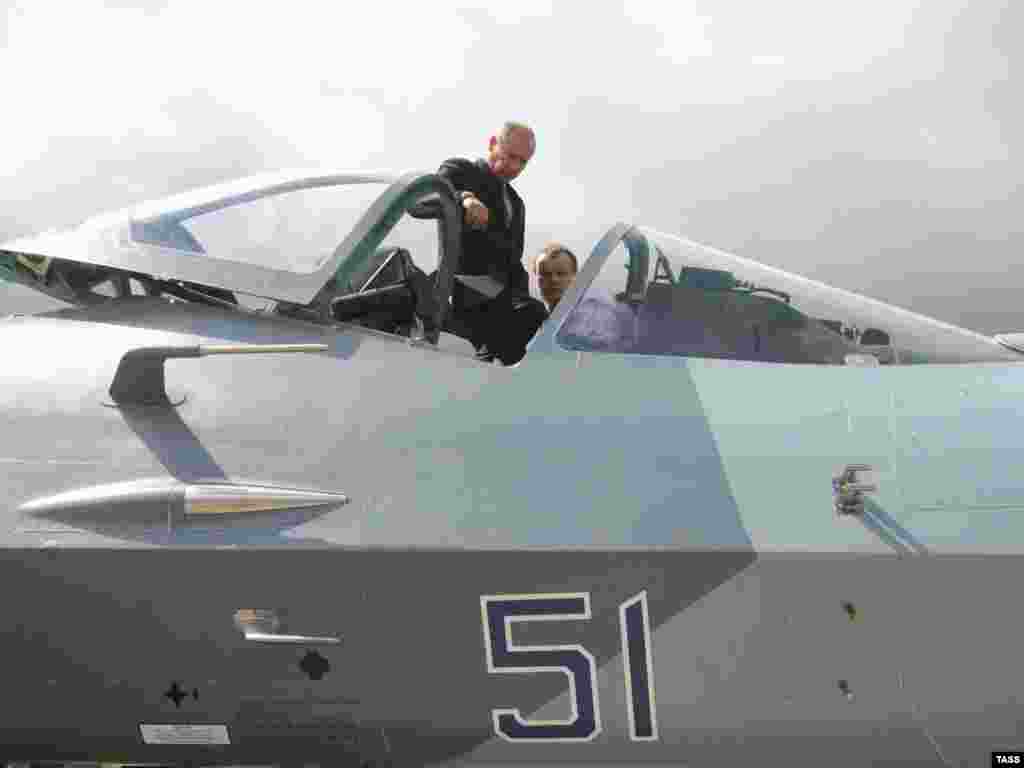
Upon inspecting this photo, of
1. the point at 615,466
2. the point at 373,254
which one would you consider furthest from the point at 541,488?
the point at 373,254

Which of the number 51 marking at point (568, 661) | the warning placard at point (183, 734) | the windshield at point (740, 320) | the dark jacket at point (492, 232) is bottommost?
the warning placard at point (183, 734)

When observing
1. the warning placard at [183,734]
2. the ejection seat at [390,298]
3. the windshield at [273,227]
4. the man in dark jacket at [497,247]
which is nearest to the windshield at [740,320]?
the man in dark jacket at [497,247]

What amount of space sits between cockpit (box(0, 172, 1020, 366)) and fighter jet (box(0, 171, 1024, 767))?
0.05 metres

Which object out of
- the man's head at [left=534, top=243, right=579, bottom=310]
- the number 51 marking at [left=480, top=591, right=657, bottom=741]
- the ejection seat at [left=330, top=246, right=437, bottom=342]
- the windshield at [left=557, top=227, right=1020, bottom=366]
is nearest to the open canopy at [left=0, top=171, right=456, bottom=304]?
the ejection seat at [left=330, top=246, right=437, bottom=342]

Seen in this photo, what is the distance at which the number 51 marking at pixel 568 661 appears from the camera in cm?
372

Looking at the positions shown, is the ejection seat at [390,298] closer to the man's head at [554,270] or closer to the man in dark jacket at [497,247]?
the man in dark jacket at [497,247]

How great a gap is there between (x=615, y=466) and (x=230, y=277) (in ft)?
5.72

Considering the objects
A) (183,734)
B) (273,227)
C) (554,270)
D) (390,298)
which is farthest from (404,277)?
(183,734)

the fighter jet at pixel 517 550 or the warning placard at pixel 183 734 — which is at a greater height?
the fighter jet at pixel 517 550

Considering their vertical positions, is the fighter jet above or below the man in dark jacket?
below

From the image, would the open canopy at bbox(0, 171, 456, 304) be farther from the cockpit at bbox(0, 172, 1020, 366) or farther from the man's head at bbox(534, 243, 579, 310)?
the man's head at bbox(534, 243, 579, 310)

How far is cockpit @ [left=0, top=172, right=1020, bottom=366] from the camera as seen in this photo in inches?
174

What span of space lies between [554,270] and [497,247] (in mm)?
295

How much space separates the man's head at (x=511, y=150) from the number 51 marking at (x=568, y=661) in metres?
2.67
